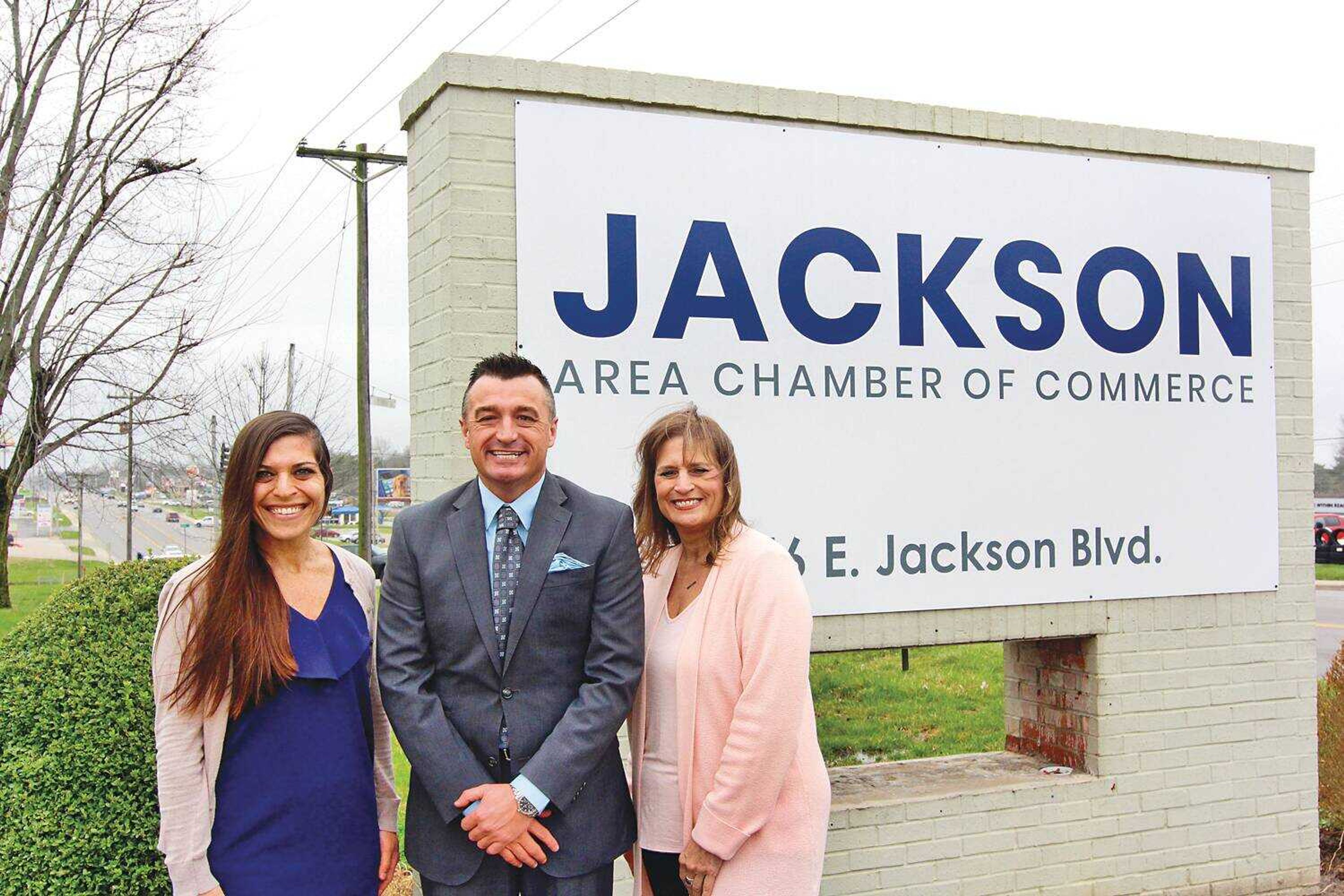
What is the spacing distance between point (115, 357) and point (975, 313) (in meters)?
14.5

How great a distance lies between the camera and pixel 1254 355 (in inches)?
209

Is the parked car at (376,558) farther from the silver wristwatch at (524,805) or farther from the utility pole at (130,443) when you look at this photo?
the silver wristwatch at (524,805)

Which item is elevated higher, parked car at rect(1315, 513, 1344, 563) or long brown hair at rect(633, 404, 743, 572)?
long brown hair at rect(633, 404, 743, 572)

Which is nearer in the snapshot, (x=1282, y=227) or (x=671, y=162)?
(x=671, y=162)

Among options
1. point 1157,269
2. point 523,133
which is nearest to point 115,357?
point 523,133

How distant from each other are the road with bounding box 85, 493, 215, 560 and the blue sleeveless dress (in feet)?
101

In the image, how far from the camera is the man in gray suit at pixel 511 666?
268cm

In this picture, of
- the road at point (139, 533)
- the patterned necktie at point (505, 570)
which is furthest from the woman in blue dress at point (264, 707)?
the road at point (139, 533)

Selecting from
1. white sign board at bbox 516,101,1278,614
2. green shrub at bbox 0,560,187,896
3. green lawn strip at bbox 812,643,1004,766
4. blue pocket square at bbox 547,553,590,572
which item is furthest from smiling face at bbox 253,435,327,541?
green lawn strip at bbox 812,643,1004,766

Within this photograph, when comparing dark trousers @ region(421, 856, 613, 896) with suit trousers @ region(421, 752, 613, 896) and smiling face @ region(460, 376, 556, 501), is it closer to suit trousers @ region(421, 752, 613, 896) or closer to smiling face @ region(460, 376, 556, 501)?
suit trousers @ region(421, 752, 613, 896)

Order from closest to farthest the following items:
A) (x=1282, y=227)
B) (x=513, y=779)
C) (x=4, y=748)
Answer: (x=513, y=779) → (x=4, y=748) → (x=1282, y=227)

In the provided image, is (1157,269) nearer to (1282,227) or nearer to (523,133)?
(1282,227)

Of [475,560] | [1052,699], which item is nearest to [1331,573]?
[1052,699]

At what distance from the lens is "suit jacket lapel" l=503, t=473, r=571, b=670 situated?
9.00 feet
